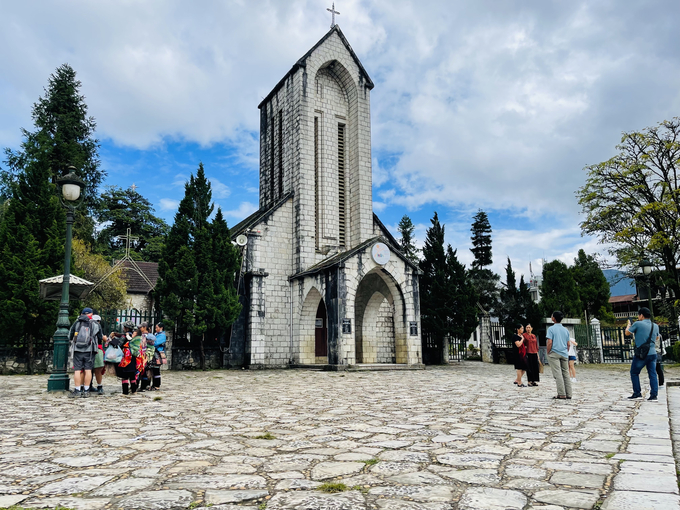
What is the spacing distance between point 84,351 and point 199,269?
8897mm

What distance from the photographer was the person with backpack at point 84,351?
9844 mm

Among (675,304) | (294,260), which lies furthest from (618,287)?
(294,260)

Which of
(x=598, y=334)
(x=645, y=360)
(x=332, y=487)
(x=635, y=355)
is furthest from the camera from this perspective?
(x=598, y=334)

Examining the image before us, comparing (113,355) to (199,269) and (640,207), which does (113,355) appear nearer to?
(199,269)

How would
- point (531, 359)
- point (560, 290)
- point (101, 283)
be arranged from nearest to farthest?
point (531, 359)
point (101, 283)
point (560, 290)

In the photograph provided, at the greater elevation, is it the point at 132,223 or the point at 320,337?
the point at 132,223

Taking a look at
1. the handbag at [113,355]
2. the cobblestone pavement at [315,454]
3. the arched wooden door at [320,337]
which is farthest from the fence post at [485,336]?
the handbag at [113,355]

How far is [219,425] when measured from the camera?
19.8 feet

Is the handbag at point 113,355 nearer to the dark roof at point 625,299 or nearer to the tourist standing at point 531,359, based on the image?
the tourist standing at point 531,359

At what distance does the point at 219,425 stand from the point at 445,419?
293 cm

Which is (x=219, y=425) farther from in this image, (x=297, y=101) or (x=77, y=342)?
(x=297, y=101)

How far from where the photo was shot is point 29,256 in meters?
16.0

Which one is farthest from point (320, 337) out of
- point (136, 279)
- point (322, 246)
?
point (136, 279)

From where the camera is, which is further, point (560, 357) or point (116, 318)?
point (116, 318)
